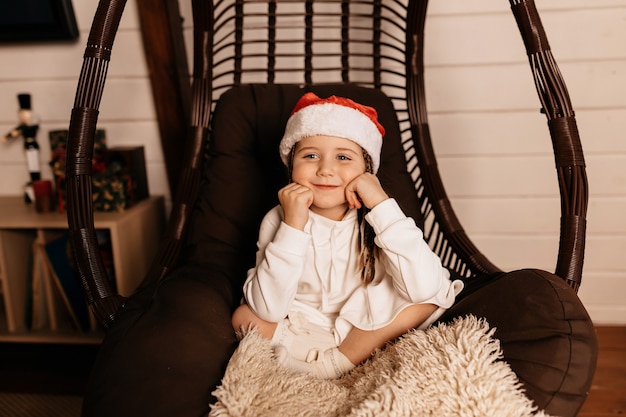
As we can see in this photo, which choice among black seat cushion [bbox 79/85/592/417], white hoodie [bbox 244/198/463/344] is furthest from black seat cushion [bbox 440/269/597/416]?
white hoodie [bbox 244/198/463/344]

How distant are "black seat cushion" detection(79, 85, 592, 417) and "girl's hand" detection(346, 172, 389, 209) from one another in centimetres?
23

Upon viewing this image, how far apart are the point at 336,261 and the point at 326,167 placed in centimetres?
22

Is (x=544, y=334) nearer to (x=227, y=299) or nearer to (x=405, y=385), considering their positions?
(x=405, y=385)

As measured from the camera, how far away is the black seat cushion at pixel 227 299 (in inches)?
30.4

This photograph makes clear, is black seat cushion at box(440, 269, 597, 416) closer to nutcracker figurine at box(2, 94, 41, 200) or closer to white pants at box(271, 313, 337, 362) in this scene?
white pants at box(271, 313, 337, 362)

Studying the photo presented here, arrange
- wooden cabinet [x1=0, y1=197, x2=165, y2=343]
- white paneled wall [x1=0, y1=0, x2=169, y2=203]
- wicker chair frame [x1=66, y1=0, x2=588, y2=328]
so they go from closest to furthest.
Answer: wicker chair frame [x1=66, y1=0, x2=588, y2=328], wooden cabinet [x1=0, y1=197, x2=165, y2=343], white paneled wall [x1=0, y1=0, x2=169, y2=203]

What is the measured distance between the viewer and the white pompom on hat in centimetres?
102

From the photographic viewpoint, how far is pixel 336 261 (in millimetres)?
1081

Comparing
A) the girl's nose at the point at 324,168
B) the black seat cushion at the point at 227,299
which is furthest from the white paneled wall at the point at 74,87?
the girl's nose at the point at 324,168

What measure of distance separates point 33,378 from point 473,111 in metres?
1.61

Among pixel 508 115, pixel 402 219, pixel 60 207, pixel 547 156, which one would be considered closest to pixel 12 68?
pixel 60 207

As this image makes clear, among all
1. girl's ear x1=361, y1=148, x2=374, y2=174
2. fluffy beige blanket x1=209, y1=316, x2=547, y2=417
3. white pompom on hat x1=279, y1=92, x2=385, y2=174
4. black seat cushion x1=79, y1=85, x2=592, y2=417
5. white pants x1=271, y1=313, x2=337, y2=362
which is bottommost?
A: white pants x1=271, y1=313, x2=337, y2=362

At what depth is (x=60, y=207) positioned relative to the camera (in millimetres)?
1547

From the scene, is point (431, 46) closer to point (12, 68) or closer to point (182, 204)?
point (182, 204)
